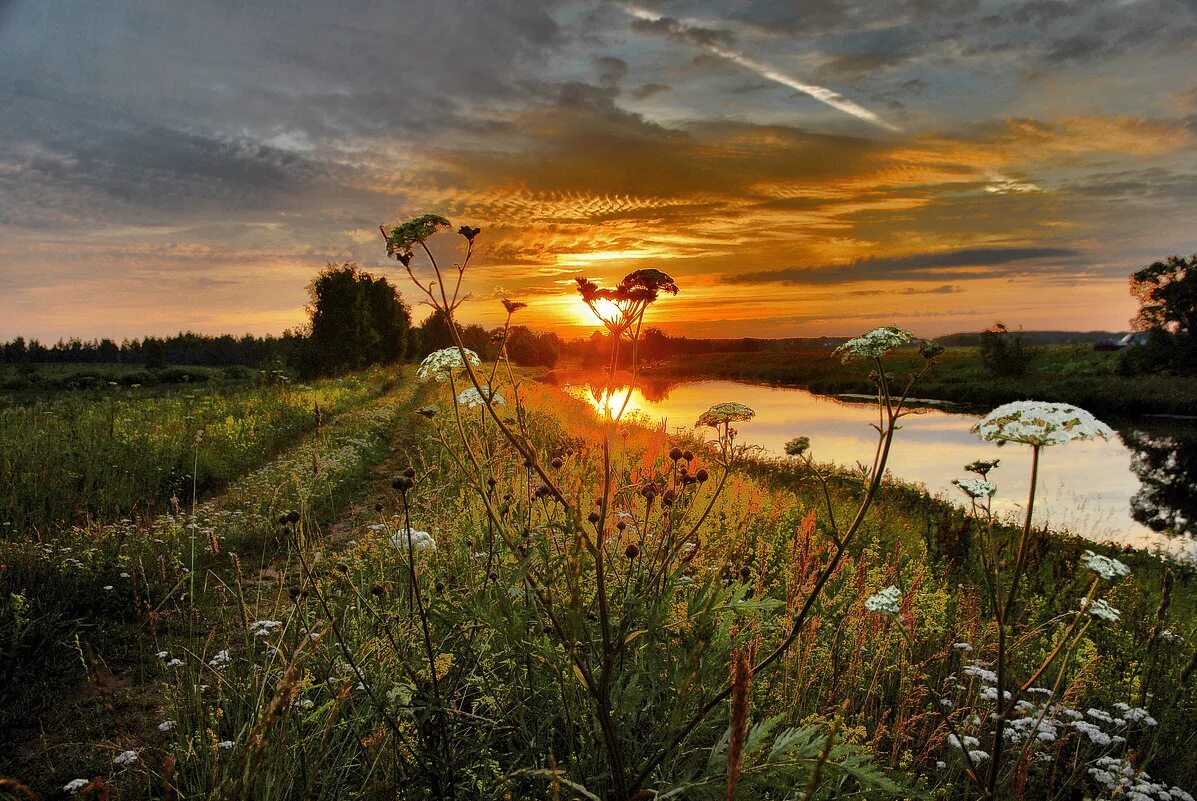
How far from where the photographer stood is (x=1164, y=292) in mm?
48844

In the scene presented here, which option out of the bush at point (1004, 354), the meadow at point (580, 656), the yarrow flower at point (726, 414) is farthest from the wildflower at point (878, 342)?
the bush at point (1004, 354)

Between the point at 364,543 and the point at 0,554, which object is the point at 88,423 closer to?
the point at 0,554

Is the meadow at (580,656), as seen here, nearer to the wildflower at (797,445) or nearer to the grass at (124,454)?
the wildflower at (797,445)

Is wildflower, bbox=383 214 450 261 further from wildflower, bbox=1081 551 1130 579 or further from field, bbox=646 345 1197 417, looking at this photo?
field, bbox=646 345 1197 417

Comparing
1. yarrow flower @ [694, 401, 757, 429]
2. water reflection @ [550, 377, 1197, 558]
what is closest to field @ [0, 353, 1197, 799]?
yarrow flower @ [694, 401, 757, 429]

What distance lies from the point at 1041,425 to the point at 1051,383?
190 ft

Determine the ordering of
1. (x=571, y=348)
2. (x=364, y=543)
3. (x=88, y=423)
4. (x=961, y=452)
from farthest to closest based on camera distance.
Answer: (x=961, y=452), (x=88, y=423), (x=364, y=543), (x=571, y=348)

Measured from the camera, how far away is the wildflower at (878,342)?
230 centimetres

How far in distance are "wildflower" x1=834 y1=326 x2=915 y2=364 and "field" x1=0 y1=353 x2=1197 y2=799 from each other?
547 millimetres

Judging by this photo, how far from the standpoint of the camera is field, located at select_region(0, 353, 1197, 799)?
2.23m

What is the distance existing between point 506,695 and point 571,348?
2.38 m

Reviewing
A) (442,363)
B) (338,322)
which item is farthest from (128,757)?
(338,322)

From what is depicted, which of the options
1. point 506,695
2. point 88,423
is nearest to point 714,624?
point 506,695

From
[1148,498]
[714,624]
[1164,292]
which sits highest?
[1164,292]
